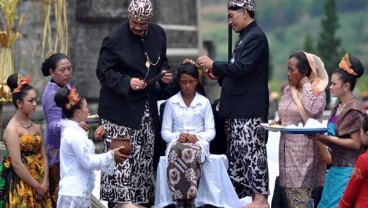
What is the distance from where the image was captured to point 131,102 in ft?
40.5


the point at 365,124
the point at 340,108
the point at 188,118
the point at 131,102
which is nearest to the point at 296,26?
the point at 188,118

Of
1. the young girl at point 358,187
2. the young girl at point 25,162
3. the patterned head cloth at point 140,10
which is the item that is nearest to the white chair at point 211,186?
the young girl at point 25,162

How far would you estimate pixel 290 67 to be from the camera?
12188mm

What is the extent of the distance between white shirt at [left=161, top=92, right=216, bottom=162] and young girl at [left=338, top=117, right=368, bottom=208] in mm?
1920

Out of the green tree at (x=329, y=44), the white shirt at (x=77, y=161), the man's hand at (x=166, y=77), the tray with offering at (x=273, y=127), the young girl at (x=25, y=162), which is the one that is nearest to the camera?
the white shirt at (x=77, y=161)

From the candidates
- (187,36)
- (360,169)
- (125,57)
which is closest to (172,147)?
(125,57)

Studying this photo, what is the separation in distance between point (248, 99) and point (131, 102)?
102 cm

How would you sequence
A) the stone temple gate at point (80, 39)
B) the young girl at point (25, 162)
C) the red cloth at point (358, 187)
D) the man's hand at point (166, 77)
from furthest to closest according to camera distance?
the stone temple gate at point (80, 39) < the man's hand at point (166, 77) < the young girl at point (25, 162) < the red cloth at point (358, 187)

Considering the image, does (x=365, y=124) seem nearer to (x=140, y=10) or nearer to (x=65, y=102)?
(x=140, y=10)

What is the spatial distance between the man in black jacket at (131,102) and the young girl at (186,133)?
0.55 feet

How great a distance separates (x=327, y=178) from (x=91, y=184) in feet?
6.46

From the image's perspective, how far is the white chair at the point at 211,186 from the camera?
1233cm

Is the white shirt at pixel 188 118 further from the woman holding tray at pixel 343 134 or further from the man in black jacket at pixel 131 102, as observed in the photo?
the woman holding tray at pixel 343 134

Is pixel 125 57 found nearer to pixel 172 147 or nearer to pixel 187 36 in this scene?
pixel 172 147
